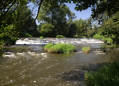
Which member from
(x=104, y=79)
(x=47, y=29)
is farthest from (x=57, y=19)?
(x=104, y=79)

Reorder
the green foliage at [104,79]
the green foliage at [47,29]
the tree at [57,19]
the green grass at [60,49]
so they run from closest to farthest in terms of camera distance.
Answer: the green foliage at [104,79] < the green grass at [60,49] < the green foliage at [47,29] < the tree at [57,19]

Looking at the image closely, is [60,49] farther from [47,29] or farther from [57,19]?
[57,19]

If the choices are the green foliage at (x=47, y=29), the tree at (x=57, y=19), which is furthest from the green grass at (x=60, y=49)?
the tree at (x=57, y=19)

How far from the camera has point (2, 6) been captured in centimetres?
166

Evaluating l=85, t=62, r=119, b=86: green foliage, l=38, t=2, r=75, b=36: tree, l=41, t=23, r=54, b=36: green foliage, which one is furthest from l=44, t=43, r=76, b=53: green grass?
l=38, t=2, r=75, b=36: tree

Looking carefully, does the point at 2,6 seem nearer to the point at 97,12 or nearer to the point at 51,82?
the point at 97,12

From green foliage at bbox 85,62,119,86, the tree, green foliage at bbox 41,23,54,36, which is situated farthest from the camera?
the tree

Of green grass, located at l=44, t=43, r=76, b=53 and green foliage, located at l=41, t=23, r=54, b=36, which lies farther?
green foliage, located at l=41, t=23, r=54, b=36

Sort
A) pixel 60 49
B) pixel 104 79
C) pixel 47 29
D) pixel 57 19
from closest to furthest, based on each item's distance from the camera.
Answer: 1. pixel 104 79
2. pixel 60 49
3. pixel 47 29
4. pixel 57 19

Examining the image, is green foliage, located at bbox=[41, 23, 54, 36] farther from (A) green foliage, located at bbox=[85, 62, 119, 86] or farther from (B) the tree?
(A) green foliage, located at bbox=[85, 62, 119, 86]

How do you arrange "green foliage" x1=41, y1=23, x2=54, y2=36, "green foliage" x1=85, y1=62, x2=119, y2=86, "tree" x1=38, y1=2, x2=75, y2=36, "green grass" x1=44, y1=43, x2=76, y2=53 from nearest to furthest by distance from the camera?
"green foliage" x1=85, y1=62, x2=119, y2=86, "green grass" x1=44, y1=43, x2=76, y2=53, "green foliage" x1=41, y1=23, x2=54, y2=36, "tree" x1=38, y1=2, x2=75, y2=36

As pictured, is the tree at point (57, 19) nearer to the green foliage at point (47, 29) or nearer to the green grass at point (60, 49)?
the green foliage at point (47, 29)

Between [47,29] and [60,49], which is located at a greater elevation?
Result: [47,29]

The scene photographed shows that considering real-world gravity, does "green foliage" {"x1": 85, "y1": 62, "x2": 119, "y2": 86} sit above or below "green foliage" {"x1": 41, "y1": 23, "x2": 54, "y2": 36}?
below
